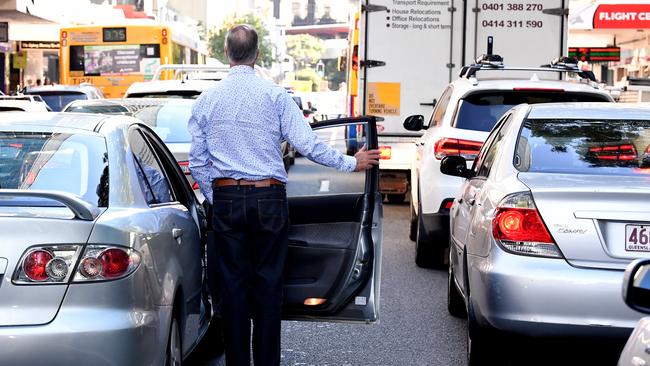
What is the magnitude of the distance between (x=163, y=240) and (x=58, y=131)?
2.60 ft

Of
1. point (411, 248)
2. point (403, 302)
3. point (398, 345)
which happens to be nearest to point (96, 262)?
point (398, 345)

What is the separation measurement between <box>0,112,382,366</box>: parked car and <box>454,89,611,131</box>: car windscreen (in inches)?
132

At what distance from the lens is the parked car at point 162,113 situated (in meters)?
11.7

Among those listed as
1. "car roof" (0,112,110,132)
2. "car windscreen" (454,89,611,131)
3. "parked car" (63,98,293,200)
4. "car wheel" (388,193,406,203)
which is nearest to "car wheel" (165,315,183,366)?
"car roof" (0,112,110,132)

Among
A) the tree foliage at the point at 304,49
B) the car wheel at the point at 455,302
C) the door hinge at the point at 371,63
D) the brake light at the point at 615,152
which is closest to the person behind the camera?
the brake light at the point at 615,152

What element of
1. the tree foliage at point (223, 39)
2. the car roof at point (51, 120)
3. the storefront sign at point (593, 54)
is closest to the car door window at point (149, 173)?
the car roof at point (51, 120)

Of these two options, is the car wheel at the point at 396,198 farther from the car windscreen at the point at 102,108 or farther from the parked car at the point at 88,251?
the parked car at the point at 88,251

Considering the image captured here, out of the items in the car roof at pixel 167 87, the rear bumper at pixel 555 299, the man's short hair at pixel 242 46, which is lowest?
the rear bumper at pixel 555 299

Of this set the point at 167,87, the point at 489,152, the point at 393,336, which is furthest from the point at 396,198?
the point at 489,152

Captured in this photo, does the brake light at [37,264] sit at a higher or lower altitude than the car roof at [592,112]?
lower

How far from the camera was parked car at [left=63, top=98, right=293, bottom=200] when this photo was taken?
11727 millimetres

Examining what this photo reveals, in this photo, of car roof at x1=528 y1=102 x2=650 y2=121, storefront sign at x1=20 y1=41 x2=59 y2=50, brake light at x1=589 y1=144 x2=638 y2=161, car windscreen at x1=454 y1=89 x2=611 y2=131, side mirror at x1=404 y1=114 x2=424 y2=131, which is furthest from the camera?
storefront sign at x1=20 y1=41 x2=59 y2=50

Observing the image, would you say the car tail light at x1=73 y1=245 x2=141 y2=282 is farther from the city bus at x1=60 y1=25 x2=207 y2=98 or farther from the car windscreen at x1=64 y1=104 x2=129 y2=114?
the city bus at x1=60 y1=25 x2=207 y2=98

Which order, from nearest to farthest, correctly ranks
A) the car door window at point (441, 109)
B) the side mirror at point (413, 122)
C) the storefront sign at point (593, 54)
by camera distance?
1. the car door window at point (441, 109)
2. the side mirror at point (413, 122)
3. the storefront sign at point (593, 54)
